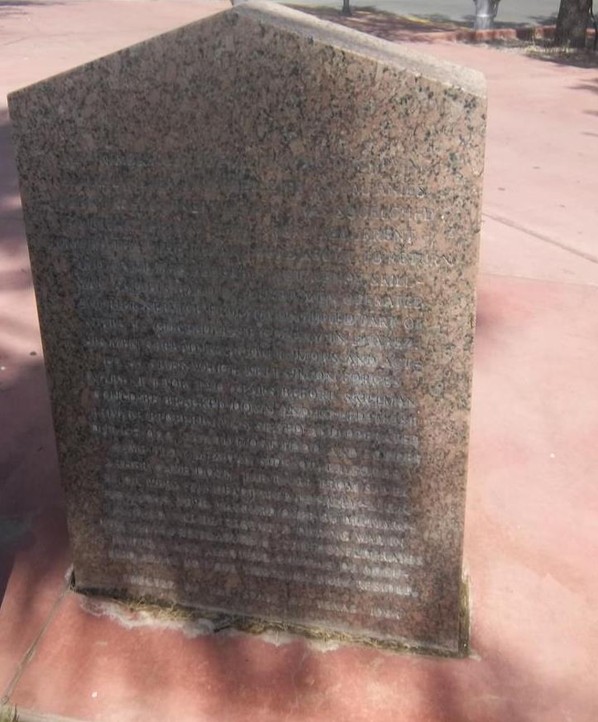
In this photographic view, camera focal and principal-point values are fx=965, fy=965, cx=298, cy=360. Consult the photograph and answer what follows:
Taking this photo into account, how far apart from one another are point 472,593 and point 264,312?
1.17 m

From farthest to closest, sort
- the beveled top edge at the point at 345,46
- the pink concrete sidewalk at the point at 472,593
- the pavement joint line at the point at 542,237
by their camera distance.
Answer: the pavement joint line at the point at 542,237, the pink concrete sidewalk at the point at 472,593, the beveled top edge at the point at 345,46

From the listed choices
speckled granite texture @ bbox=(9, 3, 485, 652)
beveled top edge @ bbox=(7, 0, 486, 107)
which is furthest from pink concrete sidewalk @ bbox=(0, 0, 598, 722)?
beveled top edge @ bbox=(7, 0, 486, 107)

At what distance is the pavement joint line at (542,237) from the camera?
5.70 m

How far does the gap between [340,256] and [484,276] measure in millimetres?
3238

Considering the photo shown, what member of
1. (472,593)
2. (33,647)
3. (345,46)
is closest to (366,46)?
(345,46)

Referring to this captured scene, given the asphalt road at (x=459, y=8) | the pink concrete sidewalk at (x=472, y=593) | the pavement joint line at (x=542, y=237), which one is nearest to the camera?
the pink concrete sidewalk at (x=472, y=593)

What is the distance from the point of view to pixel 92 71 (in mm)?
2275

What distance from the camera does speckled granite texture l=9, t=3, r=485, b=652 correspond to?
2.21 m

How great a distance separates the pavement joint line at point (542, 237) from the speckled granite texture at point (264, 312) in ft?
11.5

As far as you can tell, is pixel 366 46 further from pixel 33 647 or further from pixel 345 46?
pixel 33 647

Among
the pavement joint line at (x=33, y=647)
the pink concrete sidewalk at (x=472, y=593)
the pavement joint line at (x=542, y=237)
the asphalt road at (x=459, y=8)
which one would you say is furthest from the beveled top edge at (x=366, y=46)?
the asphalt road at (x=459, y=8)

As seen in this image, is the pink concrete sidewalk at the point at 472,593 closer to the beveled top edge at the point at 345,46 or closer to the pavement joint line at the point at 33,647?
the pavement joint line at the point at 33,647

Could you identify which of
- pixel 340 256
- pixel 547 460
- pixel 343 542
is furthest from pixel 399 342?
pixel 547 460

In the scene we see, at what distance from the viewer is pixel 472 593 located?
2.97m
